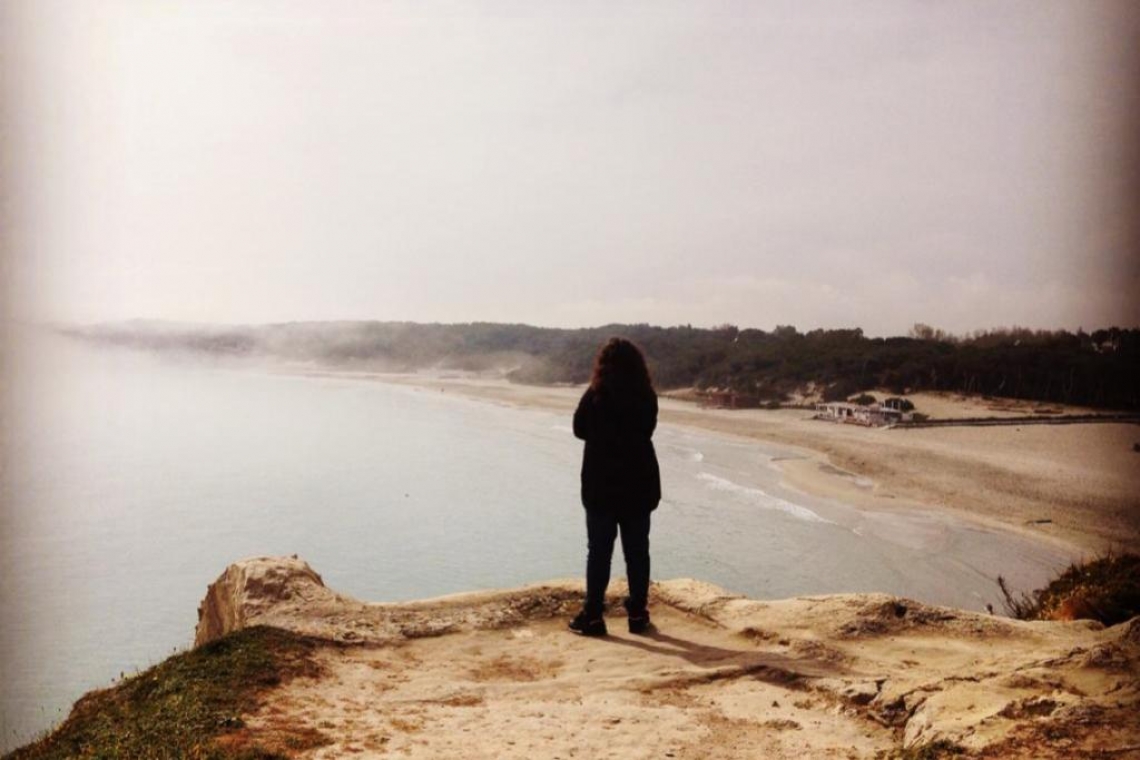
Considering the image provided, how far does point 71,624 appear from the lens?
11.2 metres

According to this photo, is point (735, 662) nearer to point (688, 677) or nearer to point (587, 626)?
point (688, 677)

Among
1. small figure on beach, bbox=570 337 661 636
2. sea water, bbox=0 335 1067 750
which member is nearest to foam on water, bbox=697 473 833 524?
sea water, bbox=0 335 1067 750

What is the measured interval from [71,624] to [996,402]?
34295mm

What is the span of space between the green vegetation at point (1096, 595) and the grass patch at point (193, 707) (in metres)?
6.15

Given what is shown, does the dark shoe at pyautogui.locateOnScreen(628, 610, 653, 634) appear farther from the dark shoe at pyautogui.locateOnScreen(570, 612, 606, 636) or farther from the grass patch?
the grass patch

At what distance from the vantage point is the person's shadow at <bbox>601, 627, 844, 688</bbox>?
439cm

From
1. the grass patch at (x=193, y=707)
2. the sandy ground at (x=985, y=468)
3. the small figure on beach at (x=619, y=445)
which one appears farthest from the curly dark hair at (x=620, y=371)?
the sandy ground at (x=985, y=468)

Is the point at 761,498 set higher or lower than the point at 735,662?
lower

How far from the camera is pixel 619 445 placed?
198 inches

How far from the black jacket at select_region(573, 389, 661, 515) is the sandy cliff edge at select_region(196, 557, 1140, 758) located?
101 centimetres

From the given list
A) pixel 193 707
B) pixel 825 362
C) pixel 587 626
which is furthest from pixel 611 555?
pixel 825 362

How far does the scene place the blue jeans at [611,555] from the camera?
16.8 ft

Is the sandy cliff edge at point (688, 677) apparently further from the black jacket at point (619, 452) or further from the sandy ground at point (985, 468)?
the sandy ground at point (985, 468)

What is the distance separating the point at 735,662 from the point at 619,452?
1.51 meters
